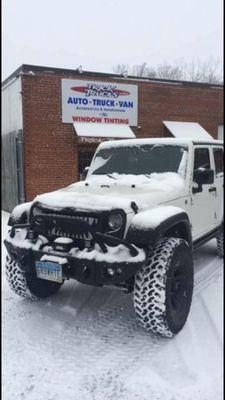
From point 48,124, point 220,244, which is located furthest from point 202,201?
point 48,124

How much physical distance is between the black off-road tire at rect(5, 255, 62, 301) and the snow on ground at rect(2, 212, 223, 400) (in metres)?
0.12

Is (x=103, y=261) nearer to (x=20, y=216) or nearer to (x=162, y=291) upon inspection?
(x=162, y=291)

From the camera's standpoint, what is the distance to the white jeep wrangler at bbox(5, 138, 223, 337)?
11.7 ft

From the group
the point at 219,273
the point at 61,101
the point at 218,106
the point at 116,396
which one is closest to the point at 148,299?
the point at 116,396

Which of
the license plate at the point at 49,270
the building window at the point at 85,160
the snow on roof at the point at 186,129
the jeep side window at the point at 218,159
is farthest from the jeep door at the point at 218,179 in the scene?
the snow on roof at the point at 186,129

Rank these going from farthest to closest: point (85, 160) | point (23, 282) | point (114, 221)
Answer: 1. point (85, 160)
2. point (23, 282)
3. point (114, 221)

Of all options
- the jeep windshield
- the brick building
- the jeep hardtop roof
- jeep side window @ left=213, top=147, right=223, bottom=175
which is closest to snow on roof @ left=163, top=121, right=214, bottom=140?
the brick building

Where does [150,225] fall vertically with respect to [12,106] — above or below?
below

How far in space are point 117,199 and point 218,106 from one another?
37.6 ft

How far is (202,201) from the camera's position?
5.24 m

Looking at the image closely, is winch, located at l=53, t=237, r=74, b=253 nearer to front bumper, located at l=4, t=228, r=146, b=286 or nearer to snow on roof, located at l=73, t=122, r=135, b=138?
front bumper, located at l=4, t=228, r=146, b=286

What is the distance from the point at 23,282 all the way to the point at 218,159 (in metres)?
3.34

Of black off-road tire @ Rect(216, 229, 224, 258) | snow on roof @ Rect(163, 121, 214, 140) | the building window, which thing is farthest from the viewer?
snow on roof @ Rect(163, 121, 214, 140)

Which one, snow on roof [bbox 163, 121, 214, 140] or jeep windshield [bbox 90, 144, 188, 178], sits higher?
snow on roof [bbox 163, 121, 214, 140]
